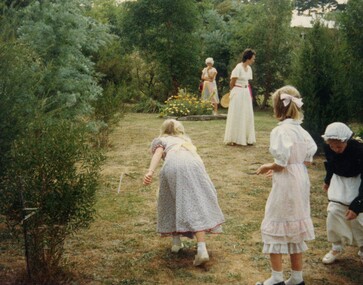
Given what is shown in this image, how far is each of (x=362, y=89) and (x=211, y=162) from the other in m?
4.33

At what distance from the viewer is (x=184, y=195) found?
482cm

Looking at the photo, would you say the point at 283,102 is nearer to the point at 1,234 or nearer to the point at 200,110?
the point at 1,234

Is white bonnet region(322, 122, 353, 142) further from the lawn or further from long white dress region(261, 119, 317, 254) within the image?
the lawn

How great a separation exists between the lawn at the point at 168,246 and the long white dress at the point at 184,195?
40 cm

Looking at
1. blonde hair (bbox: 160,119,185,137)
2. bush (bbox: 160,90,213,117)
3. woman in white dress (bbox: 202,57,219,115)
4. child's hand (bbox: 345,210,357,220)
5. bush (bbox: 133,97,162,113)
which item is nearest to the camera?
child's hand (bbox: 345,210,357,220)

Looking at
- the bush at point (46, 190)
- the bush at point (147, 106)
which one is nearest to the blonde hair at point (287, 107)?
the bush at point (46, 190)

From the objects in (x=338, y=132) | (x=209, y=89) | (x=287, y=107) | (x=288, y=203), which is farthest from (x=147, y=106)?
(x=288, y=203)

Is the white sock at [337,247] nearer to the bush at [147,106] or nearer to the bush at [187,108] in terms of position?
the bush at [187,108]

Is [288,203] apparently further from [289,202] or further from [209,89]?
[209,89]

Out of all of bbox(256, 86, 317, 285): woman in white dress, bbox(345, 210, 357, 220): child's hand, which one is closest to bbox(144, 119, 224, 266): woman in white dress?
bbox(256, 86, 317, 285): woman in white dress

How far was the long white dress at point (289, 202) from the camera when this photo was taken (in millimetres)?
4117

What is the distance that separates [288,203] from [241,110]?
23.0 ft

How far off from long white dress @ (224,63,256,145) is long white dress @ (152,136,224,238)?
607cm

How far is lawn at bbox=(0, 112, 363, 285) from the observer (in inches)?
179
